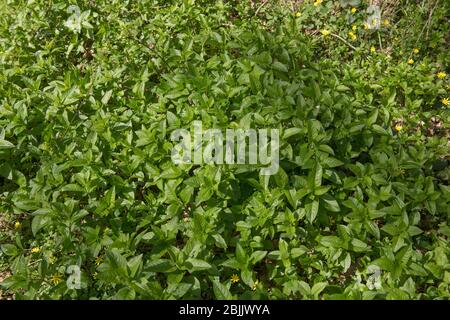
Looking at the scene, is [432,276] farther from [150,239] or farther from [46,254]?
[46,254]

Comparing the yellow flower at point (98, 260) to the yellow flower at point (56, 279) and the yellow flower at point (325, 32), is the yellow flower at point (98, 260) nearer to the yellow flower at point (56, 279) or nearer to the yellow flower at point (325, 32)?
the yellow flower at point (56, 279)

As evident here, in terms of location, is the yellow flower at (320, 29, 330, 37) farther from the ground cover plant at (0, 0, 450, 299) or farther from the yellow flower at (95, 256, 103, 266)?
the yellow flower at (95, 256, 103, 266)

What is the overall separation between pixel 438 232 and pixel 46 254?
7.71 ft

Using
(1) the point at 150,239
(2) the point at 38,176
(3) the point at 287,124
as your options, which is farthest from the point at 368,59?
(2) the point at 38,176

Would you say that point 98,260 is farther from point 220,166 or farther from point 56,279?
point 220,166

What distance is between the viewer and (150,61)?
3.44 m
